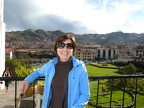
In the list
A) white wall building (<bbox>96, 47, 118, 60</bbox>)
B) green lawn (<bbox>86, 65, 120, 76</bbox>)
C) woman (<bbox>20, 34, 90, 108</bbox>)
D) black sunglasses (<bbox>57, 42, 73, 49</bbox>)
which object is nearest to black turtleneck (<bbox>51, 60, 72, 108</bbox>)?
woman (<bbox>20, 34, 90, 108</bbox>)

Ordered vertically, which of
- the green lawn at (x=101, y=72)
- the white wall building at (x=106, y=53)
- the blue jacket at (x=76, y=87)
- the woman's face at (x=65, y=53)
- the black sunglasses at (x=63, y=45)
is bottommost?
the green lawn at (x=101, y=72)

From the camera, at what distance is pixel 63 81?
2775 mm

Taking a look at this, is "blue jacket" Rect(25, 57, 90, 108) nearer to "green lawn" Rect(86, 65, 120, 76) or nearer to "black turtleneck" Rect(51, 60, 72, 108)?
"black turtleneck" Rect(51, 60, 72, 108)

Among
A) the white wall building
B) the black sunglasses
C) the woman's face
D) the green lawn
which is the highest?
the black sunglasses

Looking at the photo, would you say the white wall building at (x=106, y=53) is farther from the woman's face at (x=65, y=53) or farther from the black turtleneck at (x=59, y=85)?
the black turtleneck at (x=59, y=85)

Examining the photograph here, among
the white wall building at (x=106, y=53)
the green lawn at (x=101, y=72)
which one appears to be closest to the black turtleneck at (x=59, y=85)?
the green lawn at (x=101, y=72)

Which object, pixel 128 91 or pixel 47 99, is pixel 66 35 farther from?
pixel 128 91

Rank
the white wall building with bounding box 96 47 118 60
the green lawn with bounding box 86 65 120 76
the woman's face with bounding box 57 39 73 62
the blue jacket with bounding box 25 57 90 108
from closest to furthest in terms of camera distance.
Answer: the blue jacket with bounding box 25 57 90 108, the woman's face with bounding box 57 39 73 62, the green lawn with bounding box 86 65 120 76, the white wall building with bounding box 96 47 118 60

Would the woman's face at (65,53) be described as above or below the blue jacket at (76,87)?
above

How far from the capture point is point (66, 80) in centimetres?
277

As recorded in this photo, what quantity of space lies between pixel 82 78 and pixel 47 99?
0.46 metres

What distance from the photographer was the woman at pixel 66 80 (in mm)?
2746

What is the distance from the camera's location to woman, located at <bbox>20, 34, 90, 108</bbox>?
9.01 feet

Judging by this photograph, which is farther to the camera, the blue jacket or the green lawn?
the green lawn
